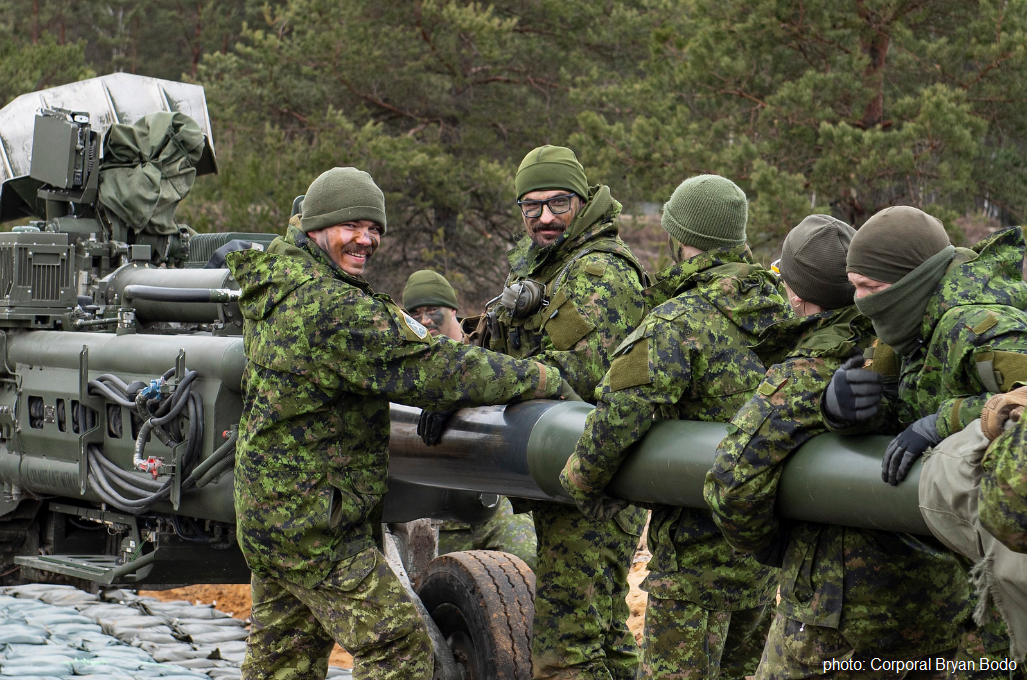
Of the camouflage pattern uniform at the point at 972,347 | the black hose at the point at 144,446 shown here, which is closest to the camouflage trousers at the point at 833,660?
the camouflage pattern uniform at the point at 972,347

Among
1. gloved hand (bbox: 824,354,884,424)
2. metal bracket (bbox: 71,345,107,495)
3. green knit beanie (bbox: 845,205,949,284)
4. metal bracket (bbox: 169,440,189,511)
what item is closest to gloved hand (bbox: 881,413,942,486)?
gloved hand (bbox: 824,354,884,424)

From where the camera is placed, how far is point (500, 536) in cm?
680

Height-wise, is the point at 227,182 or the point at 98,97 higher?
the point at 98,97

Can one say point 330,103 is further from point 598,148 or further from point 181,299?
point 181,299

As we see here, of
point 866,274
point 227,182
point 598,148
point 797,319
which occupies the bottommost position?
point 227,182

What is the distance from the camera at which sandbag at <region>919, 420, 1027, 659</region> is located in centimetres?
260

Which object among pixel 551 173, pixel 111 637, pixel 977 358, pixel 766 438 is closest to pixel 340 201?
pixel 551 173

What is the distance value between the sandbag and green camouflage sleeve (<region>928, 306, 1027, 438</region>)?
7 centimetres

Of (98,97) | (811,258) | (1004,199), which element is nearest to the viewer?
(811,258)

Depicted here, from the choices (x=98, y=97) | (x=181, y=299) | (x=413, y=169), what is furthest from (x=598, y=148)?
(x=181, y=299)

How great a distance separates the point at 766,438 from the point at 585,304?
1252 millimetres

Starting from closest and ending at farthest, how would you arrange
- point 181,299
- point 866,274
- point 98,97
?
point 866,274 < point 181,299 < point 98,97

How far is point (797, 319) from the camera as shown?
11.5ft

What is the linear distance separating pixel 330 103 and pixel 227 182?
2822 mm
